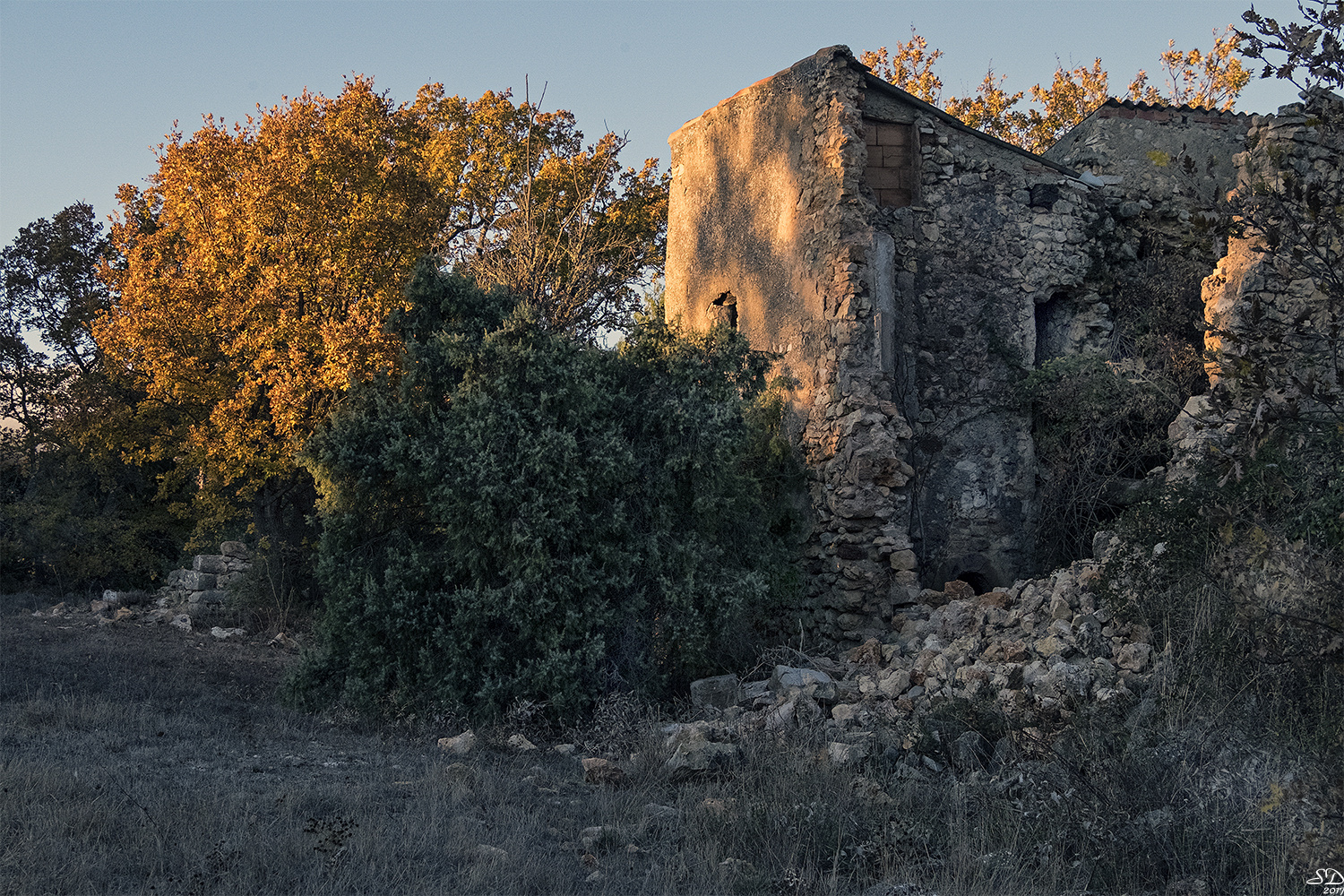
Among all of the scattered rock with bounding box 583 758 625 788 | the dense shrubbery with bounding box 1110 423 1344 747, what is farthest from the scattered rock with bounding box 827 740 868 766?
the dense shrubbery with bounding box 1110 423 1344 747

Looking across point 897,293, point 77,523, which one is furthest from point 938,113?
point 77,523

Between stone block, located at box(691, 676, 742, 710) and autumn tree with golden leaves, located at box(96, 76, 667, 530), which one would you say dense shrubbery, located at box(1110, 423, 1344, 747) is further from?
autumn tree with golden leaves, located at box(96, 76, 667, 530)

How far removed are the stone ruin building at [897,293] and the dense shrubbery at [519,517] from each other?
185cm

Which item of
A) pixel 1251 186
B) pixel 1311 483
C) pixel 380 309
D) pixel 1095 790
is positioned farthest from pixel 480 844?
pixel 380 309

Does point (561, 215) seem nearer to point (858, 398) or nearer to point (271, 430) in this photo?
point (271, 430)

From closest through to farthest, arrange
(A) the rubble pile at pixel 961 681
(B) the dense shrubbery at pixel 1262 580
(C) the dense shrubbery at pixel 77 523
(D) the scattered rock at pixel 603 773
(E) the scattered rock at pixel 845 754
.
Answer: (B) the dense shrubbery at pixel 1262 580
(E) the scattered rock at pixel 845 754
(D) the scattered rock at pixel 603 773
(A) the rubble pile at pixel 961 681
(C) the dense shrubbery at pixel 77 523

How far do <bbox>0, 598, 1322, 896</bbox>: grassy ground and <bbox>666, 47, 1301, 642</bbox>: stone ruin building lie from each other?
13.2ft

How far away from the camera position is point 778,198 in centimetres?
1162

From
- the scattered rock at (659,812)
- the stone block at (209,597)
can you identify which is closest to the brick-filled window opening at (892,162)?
the scattered rock at (659,812)

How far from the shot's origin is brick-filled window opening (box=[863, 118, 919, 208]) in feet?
37.9

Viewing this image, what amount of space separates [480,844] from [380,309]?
1220 cm

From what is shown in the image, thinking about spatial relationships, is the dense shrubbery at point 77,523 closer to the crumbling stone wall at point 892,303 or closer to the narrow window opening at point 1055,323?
the crumbling stone wall at point 892,303

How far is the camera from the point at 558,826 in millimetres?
5297

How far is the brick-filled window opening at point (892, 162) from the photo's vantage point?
11.5 m
